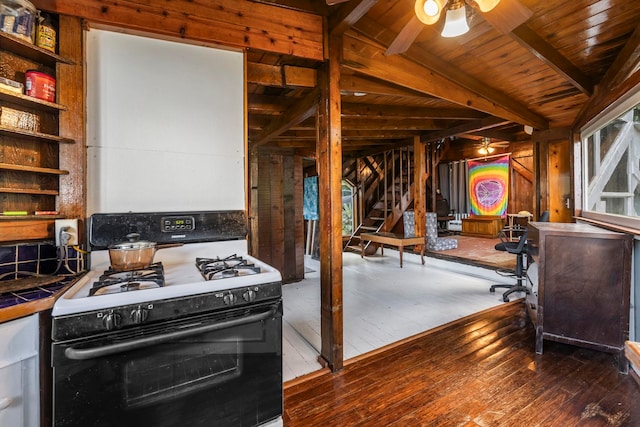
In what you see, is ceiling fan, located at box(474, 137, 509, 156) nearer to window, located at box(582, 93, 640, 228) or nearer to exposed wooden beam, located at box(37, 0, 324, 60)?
window, located at box(582, 93, 640, 228)

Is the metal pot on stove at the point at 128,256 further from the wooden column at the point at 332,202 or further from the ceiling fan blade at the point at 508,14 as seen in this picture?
the ceiling fan blade at the point at 508,14

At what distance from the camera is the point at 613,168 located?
2996 mm

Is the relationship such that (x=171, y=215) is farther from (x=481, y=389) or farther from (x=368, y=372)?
(x=481, y=389)

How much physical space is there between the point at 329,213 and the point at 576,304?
200cm

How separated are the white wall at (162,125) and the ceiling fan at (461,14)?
1126mm

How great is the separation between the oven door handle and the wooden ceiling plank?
2.52 m

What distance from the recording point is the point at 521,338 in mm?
2605

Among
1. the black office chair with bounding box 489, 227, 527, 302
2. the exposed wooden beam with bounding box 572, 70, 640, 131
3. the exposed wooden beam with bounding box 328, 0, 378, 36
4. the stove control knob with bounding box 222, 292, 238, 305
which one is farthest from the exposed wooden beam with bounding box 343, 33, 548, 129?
the stove control knob with bounding box 222, 292, 238, 305

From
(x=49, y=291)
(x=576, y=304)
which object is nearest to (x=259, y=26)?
(x=49, y=291)

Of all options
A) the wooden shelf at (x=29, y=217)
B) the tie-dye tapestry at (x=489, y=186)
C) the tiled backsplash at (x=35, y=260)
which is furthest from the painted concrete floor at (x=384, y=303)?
the tie-dye tapestry at (x=489, y=186)

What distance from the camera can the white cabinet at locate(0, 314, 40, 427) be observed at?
3.15ft

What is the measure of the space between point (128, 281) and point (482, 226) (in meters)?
8.73

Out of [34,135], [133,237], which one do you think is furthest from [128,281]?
[34,135]

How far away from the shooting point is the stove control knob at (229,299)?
4.10ft
